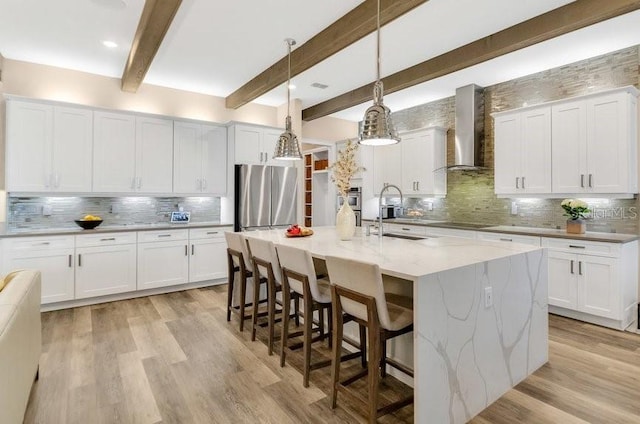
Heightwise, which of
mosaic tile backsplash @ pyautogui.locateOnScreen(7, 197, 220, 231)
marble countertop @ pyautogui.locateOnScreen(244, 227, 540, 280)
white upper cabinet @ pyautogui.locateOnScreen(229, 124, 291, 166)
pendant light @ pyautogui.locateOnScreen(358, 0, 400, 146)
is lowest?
marble countertop @ pyautogui.locateOnScreen(244, 227, 540, 280)

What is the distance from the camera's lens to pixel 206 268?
512 centimetres

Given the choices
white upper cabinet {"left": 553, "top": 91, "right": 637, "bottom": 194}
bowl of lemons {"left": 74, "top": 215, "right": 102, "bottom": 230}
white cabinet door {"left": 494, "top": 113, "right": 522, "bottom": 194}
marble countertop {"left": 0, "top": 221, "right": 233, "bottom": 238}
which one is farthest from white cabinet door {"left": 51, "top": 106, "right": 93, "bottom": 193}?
white upper cabinet {"left": 553, "top": 91, "right": 637, "bottom": 194}

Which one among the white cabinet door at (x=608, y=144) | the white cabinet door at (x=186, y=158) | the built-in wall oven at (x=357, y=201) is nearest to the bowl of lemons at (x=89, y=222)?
the white cabinet door at (x=186, y=158)

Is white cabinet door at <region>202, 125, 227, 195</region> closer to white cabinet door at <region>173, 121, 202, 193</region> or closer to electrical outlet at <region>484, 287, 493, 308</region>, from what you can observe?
white cabinet door at <region>173, 121, 202, 193</region>

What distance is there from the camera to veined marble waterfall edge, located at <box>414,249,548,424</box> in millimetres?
1797

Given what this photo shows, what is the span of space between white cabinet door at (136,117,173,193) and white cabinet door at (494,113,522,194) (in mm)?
4611

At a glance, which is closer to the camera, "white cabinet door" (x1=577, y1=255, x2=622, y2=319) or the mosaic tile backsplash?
"white cabinet door" (x1=577, y1=255, x2=622, y2=319)

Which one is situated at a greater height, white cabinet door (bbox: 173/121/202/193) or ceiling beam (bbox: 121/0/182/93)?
ceiling beam (bbox: 121/0/182/93)

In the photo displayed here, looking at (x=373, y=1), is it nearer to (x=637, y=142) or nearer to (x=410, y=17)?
(x=410, y=17)

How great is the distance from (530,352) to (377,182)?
14.0 feet

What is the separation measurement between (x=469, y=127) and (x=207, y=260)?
170 inches

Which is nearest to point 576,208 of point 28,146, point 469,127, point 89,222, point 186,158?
point 469,127

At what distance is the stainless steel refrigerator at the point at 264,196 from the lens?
17.4 ft

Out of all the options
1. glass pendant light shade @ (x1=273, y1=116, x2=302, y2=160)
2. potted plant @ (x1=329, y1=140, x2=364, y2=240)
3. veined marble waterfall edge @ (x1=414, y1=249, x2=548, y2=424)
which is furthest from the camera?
glass pendant light shade @ (x1=273, y1=116, x2=302, y2=160)
